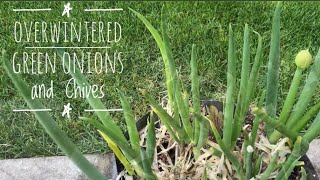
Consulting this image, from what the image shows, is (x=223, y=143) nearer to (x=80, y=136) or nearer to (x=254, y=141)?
(x=254, y=141)

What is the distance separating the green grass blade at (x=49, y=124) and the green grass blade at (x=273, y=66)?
23cm

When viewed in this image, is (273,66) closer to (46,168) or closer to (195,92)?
(195,92)

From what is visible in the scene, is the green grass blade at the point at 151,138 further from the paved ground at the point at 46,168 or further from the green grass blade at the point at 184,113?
the paved ground at the point at 46,168

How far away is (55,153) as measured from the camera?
923mm

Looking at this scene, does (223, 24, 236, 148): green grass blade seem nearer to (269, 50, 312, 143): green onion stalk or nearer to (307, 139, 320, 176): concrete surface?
(269, 50, 312, 143): green onion stalk

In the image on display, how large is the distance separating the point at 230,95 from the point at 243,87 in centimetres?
4

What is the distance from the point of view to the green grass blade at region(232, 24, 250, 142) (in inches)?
27.4

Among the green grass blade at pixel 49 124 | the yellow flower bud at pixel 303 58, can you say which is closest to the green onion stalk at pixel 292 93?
the yellow flower bud at pixel 303 58

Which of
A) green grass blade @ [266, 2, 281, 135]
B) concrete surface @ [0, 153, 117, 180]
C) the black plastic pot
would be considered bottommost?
concrete surface @ [0, 153, 117, 180]

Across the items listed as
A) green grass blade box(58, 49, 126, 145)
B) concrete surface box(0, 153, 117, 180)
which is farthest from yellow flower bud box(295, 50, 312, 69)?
concrete surface box(0, 153, 117, 180)

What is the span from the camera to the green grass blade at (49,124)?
1.81ft

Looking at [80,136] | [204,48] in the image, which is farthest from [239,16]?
[80,136]

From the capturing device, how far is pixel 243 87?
0.71 m

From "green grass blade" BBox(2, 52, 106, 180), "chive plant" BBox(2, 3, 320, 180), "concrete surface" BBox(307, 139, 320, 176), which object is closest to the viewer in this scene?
"green grass blade" BBox(2, 52, 106, 180)
